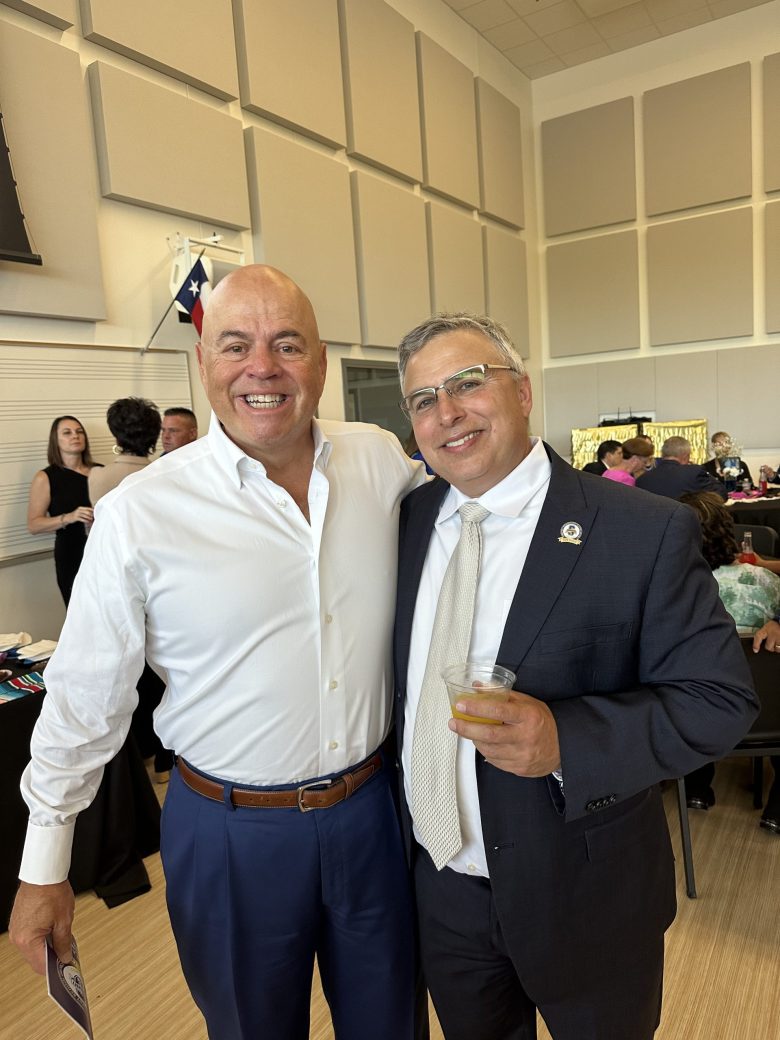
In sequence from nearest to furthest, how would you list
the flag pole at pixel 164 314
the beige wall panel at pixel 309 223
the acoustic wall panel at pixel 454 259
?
the flag pole at pixel 164 314 < the beige wall panel at pixel 309 223 < the acoustic wall panel at pixel 454 259

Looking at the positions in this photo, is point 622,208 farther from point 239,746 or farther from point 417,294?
point 239,746

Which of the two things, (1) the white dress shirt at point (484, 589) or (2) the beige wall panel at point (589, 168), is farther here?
(2) the beige wall panel at point (589, 168)

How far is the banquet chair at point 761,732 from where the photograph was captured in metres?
2.53

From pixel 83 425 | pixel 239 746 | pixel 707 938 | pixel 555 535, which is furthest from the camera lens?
pixel 83 425

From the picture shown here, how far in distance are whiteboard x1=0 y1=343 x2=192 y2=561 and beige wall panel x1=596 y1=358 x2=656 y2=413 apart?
20.9 ft

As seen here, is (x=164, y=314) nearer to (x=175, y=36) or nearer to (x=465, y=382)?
(x=175, y=36)

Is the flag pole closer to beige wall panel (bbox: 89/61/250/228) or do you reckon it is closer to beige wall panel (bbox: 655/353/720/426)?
beige wall panel (bbox: 89/61/250/228)

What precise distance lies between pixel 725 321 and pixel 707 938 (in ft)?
26.3

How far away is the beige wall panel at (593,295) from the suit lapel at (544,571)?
8.75 meters

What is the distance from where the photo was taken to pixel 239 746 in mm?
1392

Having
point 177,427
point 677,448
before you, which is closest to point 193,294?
point 177,427

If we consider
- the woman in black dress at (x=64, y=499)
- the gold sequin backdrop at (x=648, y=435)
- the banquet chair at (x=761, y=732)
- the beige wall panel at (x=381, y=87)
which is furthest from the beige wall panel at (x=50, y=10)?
the gold sequin backdrop at (x=648, y=435)

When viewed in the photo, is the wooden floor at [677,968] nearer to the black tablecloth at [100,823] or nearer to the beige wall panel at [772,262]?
the black tablecloth at [100,823]

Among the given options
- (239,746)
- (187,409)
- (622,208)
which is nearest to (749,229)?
(622,208)
